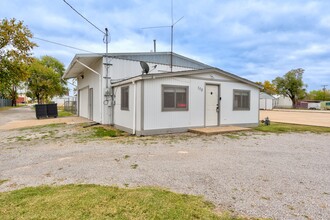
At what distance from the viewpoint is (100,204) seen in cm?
247

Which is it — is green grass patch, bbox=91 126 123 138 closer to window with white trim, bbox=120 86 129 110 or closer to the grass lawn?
window with white trim, bbox=120 86 129 110

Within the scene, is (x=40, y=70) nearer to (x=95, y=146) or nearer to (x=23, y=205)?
(x=95, y=146)

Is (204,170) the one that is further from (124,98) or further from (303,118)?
(303,118)

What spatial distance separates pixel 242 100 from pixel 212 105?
211 cm

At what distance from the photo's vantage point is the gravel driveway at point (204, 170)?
272cm

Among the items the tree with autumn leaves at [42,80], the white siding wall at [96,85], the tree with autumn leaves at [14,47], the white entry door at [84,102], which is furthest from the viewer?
the tree with autumn leaves at [42,80]

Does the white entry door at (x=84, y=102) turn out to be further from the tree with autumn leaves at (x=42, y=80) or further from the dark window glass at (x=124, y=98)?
the tree with autumn leaves at (x=42, y=80)

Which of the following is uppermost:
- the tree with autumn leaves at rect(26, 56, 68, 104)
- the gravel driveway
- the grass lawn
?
the tree with autumn leaves at rect(26, 56, 68, 104)

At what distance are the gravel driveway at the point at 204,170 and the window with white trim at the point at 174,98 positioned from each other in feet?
7.78

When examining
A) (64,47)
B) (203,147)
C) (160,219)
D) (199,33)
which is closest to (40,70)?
(64,47)

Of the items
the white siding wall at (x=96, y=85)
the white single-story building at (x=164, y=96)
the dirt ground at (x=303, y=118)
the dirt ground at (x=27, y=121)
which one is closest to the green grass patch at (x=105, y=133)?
the white single-story building at (x=164, y=96)

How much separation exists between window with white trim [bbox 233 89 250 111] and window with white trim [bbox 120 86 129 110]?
18.0 ft

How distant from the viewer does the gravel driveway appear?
2.72 metres

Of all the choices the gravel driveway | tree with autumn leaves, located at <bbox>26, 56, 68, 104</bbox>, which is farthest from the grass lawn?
tree with autumn leaves, located at <bbox>26, 56, 68, 104</bbox>
